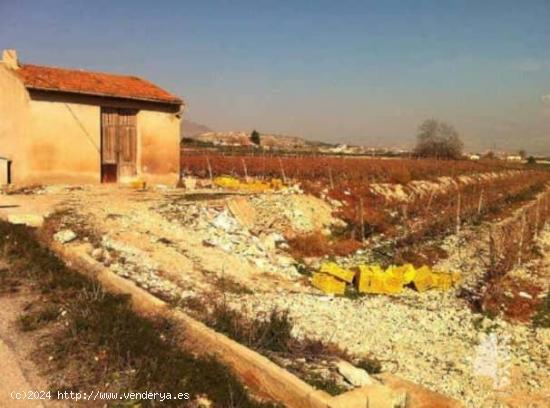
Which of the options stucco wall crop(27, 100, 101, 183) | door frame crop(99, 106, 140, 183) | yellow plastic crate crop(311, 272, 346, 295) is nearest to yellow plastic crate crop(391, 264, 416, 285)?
yellow plastic crate crop(311, 272, 346, 295)

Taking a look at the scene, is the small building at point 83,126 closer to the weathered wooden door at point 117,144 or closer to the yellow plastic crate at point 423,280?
the weathered wooden door at point 117,144

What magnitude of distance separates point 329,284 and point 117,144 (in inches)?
432

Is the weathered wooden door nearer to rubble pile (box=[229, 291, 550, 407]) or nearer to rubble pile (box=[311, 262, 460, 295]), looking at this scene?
rubble pile (box=[311, 262, 460, 295])

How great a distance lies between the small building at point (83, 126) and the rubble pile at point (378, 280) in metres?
10.1

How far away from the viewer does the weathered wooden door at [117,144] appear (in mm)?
20234

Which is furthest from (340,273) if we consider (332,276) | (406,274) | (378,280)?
(406,274)

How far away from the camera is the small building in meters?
18.3

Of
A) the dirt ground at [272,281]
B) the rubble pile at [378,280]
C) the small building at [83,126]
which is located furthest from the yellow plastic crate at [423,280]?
the small building at [83,126]

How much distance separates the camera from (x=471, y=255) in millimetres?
16812

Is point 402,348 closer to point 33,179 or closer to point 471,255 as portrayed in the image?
point 471,255

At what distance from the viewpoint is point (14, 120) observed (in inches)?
730

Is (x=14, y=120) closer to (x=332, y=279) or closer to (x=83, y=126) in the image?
(x=83, y=126)

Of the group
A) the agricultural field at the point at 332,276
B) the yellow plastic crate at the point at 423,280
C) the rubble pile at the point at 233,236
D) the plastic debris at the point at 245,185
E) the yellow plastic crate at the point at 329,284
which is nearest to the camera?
the agricultural field at the point at 332,276

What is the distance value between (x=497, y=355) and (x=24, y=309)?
7.06 meters
